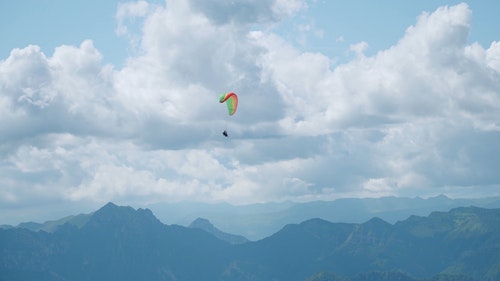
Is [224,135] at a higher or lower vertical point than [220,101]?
lower

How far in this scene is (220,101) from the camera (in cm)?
18712

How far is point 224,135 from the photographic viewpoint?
177 meters

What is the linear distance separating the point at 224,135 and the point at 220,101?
1584cm
